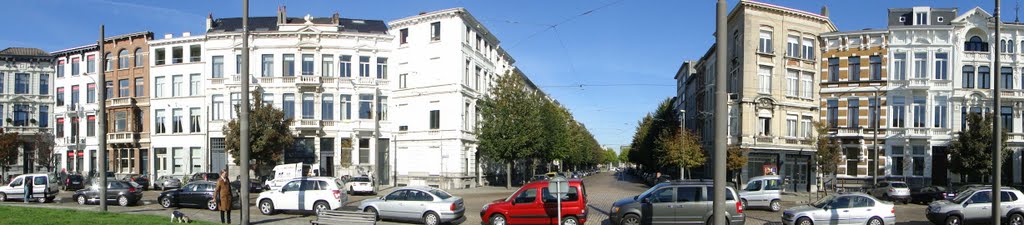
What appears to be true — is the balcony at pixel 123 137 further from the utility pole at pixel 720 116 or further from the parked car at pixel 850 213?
the utility pole at pixel 720 116

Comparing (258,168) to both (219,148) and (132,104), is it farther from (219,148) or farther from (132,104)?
(132,104)

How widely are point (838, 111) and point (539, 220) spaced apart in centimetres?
3404

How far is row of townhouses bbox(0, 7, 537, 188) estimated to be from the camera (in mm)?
49312

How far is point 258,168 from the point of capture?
47.1 metres

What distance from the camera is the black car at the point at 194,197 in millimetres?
27594

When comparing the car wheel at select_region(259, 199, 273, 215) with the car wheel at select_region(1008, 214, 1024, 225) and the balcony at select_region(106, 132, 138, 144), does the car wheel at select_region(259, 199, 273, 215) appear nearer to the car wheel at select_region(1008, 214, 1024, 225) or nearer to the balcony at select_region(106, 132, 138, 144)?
the car wheel at select_region(1008, 214, 1024, 225)

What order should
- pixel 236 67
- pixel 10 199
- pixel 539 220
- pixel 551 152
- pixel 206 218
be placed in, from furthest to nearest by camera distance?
pixel 551 152, pixel 236 67, pixel 10 199, pixel 206 218, pixel 539 220

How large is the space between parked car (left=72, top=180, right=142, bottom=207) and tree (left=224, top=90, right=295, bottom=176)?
541 inches

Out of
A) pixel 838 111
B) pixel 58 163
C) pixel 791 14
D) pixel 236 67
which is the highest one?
pixel 791 14

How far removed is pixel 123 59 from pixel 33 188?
93.8 feet

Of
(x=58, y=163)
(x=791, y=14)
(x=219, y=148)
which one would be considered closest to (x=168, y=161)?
(x=219, y=148)

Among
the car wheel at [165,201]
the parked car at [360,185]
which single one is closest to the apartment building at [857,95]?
the parked car at [360,185]

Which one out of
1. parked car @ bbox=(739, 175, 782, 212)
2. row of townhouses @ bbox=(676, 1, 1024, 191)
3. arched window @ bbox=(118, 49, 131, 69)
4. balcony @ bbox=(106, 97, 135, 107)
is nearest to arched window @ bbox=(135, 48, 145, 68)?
arched window @ bbox=(118, 49, 131, 69)

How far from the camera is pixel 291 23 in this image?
52156 mm
